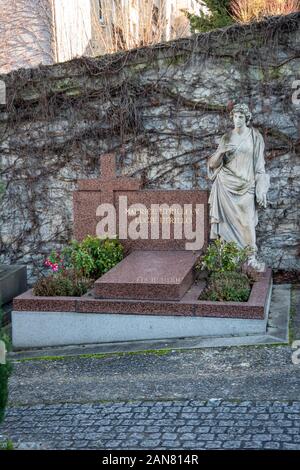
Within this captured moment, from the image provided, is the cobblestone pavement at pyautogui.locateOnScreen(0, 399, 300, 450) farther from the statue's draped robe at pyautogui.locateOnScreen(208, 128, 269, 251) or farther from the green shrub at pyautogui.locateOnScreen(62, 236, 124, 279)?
the statue's draped robe at pyautogui.locateOnScreen(208, 128, 269, 251)

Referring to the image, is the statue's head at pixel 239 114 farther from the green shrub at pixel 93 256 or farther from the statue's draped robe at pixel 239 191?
the green shrub at pixel 93 256

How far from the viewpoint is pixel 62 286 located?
6.97 meters

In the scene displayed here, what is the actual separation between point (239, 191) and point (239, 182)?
0.11 metres

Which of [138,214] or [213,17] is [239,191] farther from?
[213,17]

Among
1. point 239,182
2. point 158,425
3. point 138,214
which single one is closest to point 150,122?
point 138,214

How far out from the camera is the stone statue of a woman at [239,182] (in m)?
7.45

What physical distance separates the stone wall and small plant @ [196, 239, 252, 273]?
2232 millimetres

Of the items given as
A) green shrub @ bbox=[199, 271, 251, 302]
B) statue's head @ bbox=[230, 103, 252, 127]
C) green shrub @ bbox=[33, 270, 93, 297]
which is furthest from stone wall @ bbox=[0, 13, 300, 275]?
green shrub @ bbox=[33, 270, 93, 297]

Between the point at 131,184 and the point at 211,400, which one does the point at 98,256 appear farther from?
the point at 211,400

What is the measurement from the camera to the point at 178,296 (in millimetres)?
6371

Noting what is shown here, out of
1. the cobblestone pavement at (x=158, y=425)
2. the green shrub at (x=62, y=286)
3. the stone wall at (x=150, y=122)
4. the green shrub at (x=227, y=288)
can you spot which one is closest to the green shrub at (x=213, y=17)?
the stone wall at (x=150, y=122)

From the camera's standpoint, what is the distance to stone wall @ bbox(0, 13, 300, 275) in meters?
9.04

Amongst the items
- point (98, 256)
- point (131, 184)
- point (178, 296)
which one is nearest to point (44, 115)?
point (131, 184)

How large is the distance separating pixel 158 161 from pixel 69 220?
1871 mm
